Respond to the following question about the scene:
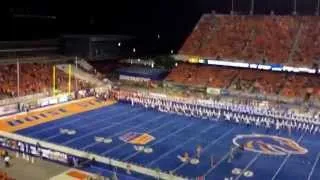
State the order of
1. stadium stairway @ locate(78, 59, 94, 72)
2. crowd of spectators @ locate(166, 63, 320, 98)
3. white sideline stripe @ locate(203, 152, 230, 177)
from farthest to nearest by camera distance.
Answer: stadium stairway @ locate(78, 59, 94, 72), crowd of spectators @ locate(166, 63, 320, 98), white sideline stripe @ locate(203, 152, 230, 177)

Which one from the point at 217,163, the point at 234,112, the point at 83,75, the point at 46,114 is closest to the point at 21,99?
the point at 46,114

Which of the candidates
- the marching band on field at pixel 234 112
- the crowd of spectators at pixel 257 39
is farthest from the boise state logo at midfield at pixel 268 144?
the crowd of spectators at pixel 257 39

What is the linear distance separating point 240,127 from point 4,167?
1715 centimetres

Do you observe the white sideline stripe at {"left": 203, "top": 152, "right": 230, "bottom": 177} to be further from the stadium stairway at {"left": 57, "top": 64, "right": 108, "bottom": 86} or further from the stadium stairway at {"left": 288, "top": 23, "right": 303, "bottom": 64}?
the stadium stairway at {"left": 57, "top": 64, "right": 108, "bottom": 86}

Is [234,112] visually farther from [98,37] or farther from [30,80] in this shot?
[98,37]

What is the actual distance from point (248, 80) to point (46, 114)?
20353 millimetres

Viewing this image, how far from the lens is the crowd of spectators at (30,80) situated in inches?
1494

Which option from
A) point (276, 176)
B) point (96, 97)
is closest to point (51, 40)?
point (96, 97)

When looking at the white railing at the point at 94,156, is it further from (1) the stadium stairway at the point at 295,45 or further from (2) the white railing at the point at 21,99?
(1) the stadium stairway at the point at 295,45

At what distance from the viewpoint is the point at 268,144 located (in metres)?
28.1

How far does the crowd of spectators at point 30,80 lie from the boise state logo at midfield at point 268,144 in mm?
18944

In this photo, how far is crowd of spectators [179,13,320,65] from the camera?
147 feet

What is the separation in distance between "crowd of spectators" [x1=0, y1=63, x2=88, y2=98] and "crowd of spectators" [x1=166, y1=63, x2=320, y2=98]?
36.5 ft

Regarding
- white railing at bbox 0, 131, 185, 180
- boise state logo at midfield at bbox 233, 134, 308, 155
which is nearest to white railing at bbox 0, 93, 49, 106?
white railing at bbox 0, 131, 185, 180
